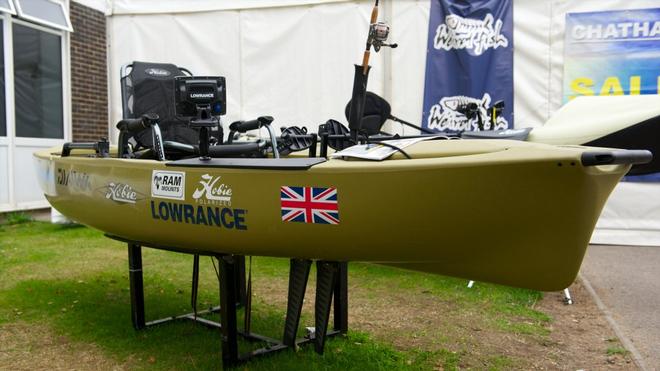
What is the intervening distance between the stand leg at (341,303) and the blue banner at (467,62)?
386 centimetres

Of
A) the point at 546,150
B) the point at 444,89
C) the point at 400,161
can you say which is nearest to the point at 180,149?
the point at 400,161

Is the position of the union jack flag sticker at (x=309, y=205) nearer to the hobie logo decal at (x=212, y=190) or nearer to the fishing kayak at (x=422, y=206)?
the fishing kayak at (x=422, y=206)

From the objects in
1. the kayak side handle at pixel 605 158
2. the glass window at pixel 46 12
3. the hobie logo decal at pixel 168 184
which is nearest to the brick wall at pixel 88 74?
the glass window at pixel 46 12

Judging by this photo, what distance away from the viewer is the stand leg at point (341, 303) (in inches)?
138

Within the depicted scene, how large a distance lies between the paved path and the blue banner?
1861 millimetres

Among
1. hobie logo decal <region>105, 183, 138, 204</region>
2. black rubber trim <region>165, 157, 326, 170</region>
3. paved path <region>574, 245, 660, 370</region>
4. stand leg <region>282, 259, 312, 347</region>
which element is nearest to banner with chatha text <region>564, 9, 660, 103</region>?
paved path <region>574, 245, 660, 370</region>

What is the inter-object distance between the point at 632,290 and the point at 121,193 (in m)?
3.82

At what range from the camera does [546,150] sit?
1.98 m

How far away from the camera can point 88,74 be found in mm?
8383

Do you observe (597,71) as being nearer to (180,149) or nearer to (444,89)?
(444,89)

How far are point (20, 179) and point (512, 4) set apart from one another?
20.5ft

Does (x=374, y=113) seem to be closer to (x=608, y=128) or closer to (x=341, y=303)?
(x=608, y=128)

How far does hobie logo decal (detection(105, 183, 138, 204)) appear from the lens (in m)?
2.92

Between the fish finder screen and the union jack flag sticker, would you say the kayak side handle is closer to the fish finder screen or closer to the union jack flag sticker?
the union jack flag sticker
